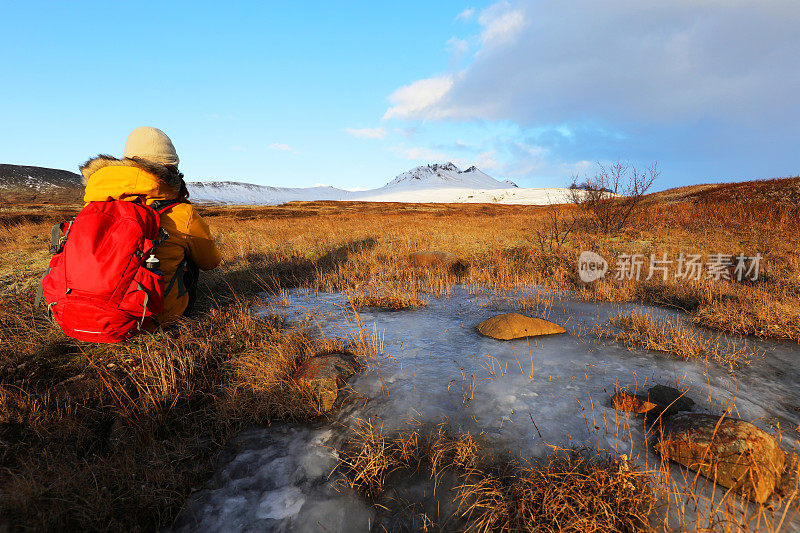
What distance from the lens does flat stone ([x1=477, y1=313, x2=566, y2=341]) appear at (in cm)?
473

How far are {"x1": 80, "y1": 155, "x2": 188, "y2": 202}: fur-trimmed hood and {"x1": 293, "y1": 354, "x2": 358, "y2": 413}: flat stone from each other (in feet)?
7.86

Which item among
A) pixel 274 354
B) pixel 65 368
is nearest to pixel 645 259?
pixel 274 354

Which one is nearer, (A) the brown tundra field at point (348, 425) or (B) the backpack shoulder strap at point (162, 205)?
(A) the brown tundra field at point (348, 425)

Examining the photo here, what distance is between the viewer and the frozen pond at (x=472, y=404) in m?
2.22

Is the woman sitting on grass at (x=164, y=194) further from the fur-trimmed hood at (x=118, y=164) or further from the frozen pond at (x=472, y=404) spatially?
the frozen pond at (x=472, y=404)

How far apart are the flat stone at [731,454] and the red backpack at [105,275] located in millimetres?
4411

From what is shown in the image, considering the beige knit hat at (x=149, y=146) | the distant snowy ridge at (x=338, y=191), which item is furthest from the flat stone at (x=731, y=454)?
the distant snowy ridge at (x=338, y=191)

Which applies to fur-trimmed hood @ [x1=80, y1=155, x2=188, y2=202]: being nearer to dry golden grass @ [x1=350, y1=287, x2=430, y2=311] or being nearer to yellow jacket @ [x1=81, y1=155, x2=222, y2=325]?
yellow jacket @ [x1=81, y1=155, x2=222, y2=325]

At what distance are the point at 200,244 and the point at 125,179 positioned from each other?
2.92 feet

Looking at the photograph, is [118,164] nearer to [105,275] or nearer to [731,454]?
[105,275]

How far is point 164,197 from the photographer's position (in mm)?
3471

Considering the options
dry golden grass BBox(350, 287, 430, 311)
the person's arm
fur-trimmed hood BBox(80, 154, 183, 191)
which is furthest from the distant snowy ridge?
fur-trimmed hood BBox(80, 154, 183, 191)

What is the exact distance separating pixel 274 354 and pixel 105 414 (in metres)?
1.43

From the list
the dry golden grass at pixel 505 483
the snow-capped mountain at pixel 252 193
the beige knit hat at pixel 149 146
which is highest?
the snow-capped mountain at pixel 252 193
